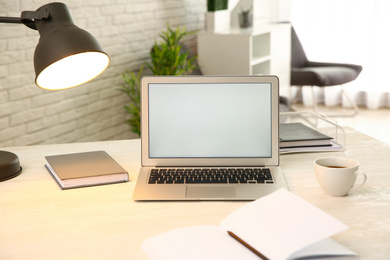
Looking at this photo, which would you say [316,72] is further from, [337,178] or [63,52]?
[63,52]

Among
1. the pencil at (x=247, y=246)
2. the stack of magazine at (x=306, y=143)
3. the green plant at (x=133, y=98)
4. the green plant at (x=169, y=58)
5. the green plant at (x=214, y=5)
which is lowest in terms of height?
the green plant at (x=133, y=98)

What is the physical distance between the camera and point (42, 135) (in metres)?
3.01

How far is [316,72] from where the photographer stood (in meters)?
4.96

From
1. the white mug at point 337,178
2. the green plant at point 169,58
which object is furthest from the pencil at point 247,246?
the green plant at point 169,58

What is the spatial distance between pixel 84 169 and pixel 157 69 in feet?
7.75

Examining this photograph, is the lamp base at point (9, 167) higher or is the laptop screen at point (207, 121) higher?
the laptop screen at point (207, 121)

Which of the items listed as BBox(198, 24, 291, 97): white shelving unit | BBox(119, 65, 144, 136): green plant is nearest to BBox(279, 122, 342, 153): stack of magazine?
BBox(119, 65, 144, 136): green plant

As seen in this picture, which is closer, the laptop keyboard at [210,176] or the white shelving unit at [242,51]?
the laptop keyboard at [210,176]

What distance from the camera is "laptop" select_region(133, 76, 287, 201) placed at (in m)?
1.56

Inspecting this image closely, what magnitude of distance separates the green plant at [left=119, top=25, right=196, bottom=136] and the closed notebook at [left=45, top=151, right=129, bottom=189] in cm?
198

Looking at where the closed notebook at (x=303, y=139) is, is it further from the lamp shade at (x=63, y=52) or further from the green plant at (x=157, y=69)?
the green plant at (x=157, y=69)

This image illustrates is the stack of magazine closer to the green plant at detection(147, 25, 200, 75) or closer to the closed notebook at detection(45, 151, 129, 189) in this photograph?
the closed notebook at detection(45, 151, 129, 189)

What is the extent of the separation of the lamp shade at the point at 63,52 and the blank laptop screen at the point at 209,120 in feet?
0.62

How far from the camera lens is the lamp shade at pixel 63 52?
52.2 inches
